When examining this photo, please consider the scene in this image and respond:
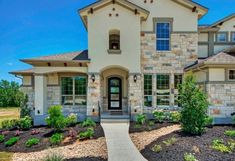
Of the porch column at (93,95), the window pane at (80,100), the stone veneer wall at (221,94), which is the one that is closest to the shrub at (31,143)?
Result: the porch column at (93,95)

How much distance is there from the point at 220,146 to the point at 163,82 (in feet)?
24.2

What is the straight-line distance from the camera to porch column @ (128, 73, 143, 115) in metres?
14.2

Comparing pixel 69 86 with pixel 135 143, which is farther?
pixel 69 86

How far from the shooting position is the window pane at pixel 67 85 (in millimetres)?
15094

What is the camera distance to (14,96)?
38938 mm

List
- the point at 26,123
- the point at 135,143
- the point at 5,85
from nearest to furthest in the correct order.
A: the point at 135,143
the point at 26,123
the point at 5,85

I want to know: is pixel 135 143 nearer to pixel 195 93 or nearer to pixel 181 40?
pixel 195 93

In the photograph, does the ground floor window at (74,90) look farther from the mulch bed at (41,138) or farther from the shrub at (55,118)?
the shrub at (55,118)

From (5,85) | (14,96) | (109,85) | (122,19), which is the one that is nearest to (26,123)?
(109,85)

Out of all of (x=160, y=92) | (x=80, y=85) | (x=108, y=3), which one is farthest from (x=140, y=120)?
(x=108, y=3)

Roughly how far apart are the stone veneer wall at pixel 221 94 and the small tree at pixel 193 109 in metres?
3.16

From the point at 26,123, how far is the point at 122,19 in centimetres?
885

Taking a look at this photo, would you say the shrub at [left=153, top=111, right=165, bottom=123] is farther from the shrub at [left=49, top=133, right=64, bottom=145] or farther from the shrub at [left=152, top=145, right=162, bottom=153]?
the shrub at [left=49, top=133, right=64, bottom=145]

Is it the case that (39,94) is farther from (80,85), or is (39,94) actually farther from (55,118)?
(55,118)
